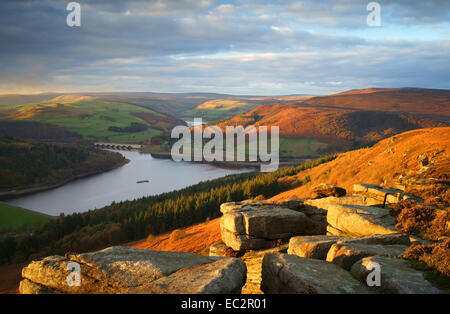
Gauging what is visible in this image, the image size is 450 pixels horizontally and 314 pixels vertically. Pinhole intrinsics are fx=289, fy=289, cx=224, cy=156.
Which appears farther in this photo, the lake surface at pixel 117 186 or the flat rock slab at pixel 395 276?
the lake surface at pixel 117 186

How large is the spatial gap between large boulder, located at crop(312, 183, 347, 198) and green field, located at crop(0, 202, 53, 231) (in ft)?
300

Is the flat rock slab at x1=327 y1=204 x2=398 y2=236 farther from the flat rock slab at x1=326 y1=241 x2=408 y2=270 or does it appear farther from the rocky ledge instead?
the flat rock slab at x1=326 y1=241 x2=408 y2=270

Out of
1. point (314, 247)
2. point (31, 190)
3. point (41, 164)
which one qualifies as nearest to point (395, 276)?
point (314, 247)

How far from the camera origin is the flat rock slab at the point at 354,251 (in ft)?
39.0

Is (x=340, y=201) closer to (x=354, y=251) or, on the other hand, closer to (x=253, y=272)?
(x=253, y=272)

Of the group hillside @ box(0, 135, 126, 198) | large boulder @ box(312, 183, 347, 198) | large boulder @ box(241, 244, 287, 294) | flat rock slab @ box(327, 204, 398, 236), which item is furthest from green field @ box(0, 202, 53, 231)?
flat rock slab @ box(327, 204, 398, 236)

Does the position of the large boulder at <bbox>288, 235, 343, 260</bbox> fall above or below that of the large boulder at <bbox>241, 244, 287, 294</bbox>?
above

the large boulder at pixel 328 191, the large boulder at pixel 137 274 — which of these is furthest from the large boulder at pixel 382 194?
the large boulder at pixel 137 274

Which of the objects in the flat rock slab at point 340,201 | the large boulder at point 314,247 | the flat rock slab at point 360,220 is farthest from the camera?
the flat rock slab at point 340,201

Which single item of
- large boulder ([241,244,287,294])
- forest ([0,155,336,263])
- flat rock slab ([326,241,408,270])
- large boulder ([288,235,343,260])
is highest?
flat rock slab ([326,241,408,270])

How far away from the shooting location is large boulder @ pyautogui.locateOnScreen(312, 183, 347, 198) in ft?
83.7

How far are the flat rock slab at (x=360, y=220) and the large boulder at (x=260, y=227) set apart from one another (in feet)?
7.46

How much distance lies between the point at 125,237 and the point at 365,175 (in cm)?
4965

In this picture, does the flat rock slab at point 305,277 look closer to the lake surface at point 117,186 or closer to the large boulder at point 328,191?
the large boulder at point 328,191
